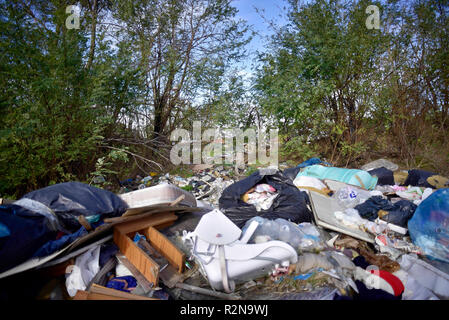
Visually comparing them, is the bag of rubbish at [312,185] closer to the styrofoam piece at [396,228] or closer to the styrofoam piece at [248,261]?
the styrofoam piece at [396,228]

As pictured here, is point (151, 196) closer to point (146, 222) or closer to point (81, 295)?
point (146, 222)

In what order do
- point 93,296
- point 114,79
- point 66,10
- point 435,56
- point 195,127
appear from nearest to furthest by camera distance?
1. point 93,296
2. point 66,10
3. point 114,79
4. point 435,56
5. point 195,127

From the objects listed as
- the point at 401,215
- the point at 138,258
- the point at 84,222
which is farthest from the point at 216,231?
the point at 401,215

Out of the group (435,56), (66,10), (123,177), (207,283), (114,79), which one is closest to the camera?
(207,283)

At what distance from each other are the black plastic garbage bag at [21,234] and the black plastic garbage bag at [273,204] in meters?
1.75

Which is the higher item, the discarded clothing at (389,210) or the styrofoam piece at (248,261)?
the discarded clothing at (389,210)

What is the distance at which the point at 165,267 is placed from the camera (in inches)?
67.9

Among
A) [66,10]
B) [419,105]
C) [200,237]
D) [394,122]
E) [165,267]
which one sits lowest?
[165,267]

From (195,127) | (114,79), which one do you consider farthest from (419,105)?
(114,79)

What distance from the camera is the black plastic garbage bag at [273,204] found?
2640 mm

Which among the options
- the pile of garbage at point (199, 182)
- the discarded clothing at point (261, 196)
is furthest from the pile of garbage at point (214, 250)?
the pile of garbage at point (199, 182)

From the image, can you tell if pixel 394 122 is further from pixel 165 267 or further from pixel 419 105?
pixel 165 267

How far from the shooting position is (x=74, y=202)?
6.29 feet

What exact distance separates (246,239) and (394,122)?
5.83 metres
